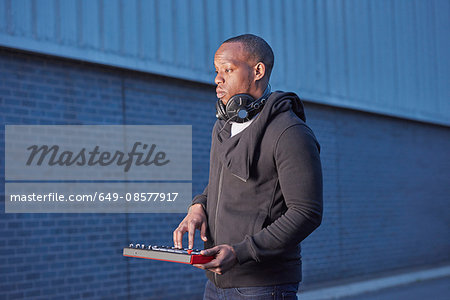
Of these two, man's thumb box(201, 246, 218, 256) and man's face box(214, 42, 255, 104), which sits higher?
man's face box(214, 42, 255, 104)

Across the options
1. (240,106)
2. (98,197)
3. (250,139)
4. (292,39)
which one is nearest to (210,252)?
(250,139)

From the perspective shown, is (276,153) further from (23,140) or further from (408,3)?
(408,3)

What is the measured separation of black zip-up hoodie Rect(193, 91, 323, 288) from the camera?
2189mm

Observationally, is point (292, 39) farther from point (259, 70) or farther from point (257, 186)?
point (257, 186)

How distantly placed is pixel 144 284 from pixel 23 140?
2.40 m

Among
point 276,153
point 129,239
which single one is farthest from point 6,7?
point 276,153

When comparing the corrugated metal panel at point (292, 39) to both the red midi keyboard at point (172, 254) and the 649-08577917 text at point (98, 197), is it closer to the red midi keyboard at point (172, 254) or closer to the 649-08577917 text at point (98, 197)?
the 649-08577917 text at point (98, 197)

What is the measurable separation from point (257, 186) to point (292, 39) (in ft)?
25.7

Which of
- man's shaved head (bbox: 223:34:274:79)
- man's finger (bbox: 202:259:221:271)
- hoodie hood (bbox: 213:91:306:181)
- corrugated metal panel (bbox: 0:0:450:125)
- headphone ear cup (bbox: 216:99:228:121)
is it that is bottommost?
man's finger (bbox: 202:259:221:271)

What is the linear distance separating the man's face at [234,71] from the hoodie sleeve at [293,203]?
0.35m

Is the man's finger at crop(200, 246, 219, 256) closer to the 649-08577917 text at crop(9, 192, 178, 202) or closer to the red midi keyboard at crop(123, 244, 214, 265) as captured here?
the red midi keyboard at crop(123, 244, 214, 265)

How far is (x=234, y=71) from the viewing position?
2420mm

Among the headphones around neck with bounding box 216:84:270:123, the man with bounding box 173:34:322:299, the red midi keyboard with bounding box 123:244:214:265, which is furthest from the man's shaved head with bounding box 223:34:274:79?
the red midi keyboard with bounding box 123:244:214:265

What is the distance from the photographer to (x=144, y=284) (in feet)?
23.7
